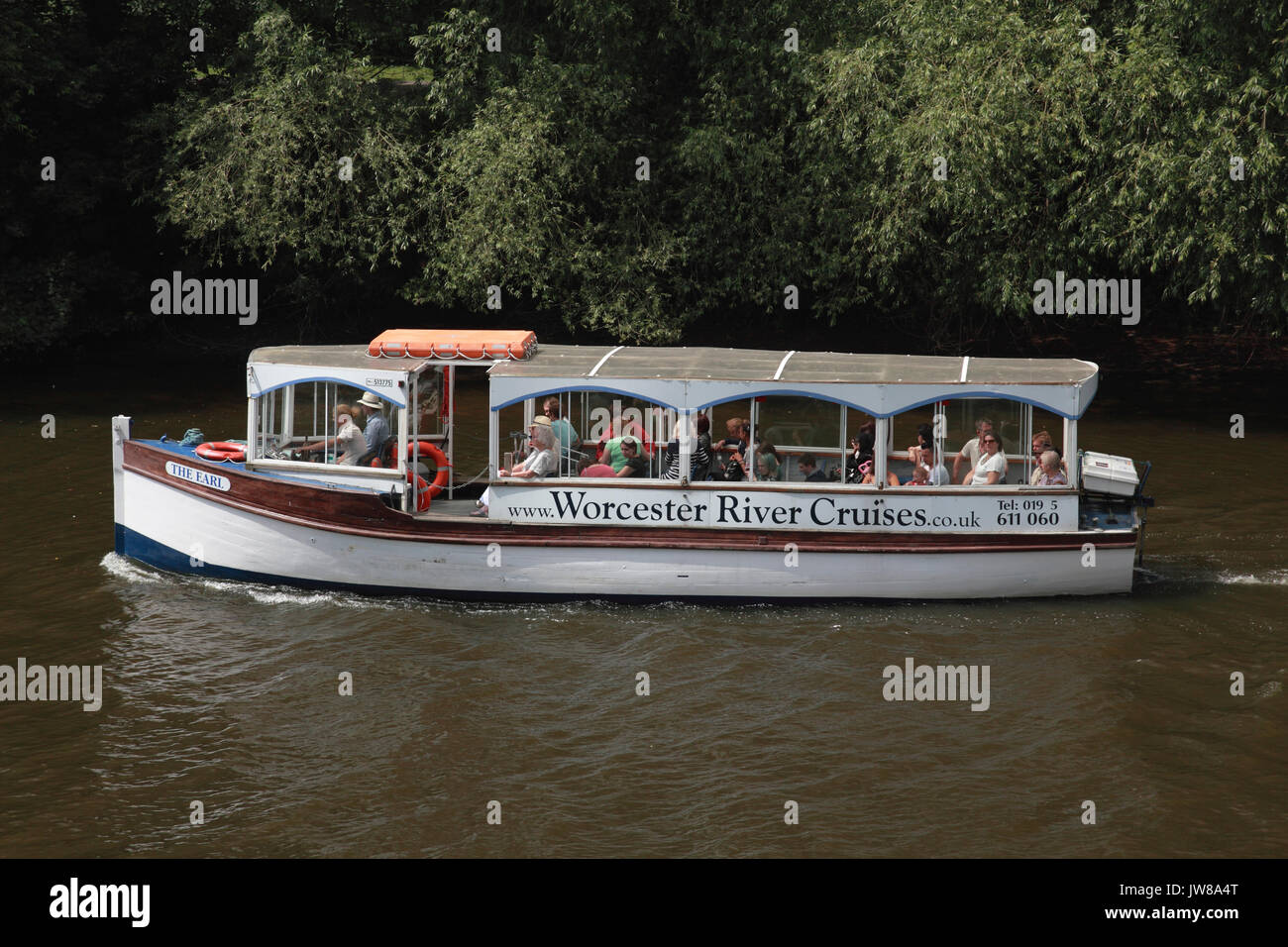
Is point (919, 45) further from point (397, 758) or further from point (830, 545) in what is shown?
point (397, 758)

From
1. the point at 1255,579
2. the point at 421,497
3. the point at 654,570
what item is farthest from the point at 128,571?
the point at 1255,579

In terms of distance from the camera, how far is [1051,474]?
663 inches

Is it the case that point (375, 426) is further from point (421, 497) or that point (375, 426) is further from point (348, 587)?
point (348, 587)

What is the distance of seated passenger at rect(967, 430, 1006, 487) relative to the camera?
1697 centimetres

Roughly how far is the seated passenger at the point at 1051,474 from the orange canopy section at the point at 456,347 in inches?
241

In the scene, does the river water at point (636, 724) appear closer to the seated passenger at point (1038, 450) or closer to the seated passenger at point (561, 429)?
the seated passenger at point (1038, 450)

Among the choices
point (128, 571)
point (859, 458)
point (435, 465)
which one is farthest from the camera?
point (435, 465)

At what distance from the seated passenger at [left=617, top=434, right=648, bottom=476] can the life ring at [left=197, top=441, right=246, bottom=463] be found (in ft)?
15.5

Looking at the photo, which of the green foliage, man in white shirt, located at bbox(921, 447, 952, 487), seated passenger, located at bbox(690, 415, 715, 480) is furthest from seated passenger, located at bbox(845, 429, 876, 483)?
the green foliage

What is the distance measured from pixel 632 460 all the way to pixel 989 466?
4.12 meters

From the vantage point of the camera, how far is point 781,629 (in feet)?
54.1

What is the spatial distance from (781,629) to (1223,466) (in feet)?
36.9

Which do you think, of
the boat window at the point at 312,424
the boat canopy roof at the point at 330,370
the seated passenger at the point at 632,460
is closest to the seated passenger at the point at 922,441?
the seated passenger at the point at 632,460

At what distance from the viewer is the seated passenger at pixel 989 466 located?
16969 mm
